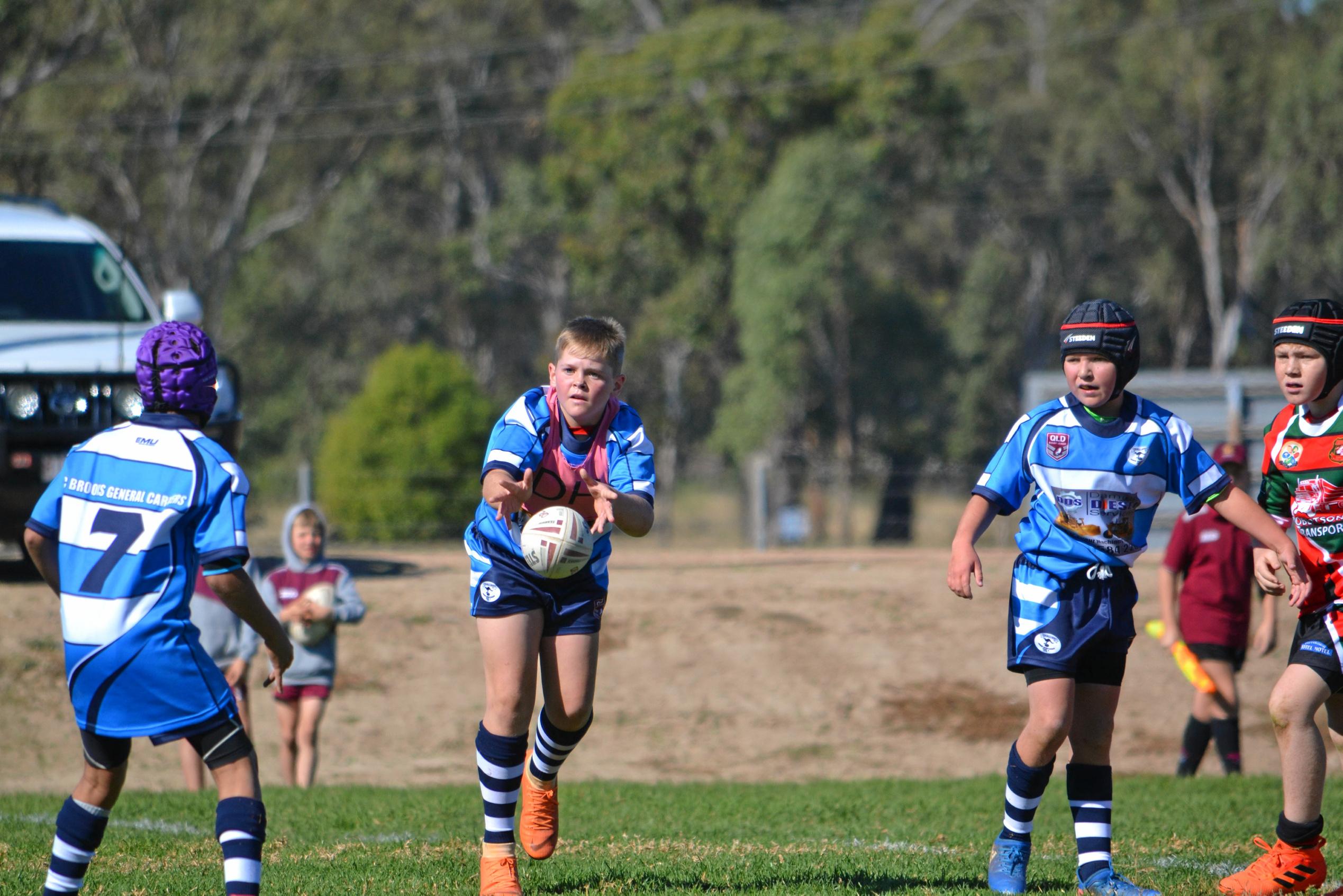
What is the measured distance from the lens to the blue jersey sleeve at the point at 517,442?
5.00 metres

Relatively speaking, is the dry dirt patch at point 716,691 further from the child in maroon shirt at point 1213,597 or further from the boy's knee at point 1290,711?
the boy's knee at point 1290,711

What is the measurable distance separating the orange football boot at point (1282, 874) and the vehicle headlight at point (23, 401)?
383 inches

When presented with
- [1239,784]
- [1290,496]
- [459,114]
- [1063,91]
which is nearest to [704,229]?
[459,114]

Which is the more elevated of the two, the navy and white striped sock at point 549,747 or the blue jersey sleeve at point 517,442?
the blue jersey sleeve at point 517,442

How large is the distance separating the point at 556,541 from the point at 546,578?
0.29 m

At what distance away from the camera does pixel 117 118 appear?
33906 mm

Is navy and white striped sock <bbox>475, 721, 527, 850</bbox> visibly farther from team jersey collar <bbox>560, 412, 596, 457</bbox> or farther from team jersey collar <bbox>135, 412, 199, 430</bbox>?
team jersey collar <bbox>135, 412, 199, 430</bbox>

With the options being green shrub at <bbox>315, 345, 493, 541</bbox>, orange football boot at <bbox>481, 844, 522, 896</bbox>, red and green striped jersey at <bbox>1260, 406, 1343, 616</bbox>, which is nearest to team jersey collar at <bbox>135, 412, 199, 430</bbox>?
orange football boot at <bbox>481, 844, 522, 896</bbox>

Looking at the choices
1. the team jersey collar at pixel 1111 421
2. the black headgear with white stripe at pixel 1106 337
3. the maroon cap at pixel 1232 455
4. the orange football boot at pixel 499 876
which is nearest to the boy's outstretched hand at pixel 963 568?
the team jersey collar at pixel 1111 421

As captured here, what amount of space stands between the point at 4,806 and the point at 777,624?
831 centimetres

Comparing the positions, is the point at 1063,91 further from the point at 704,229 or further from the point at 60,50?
the point at 60,50

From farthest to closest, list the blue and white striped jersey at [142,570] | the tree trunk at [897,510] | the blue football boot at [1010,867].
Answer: the tree trunk at [897,510], the blue football boot at [1010,867], the blue and white striped jersey at [142,570]

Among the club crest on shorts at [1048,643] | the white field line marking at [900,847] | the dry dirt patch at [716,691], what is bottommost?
the dry dirt patch at [716,691]

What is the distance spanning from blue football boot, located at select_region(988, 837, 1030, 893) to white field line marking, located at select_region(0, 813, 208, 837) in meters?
3.65
